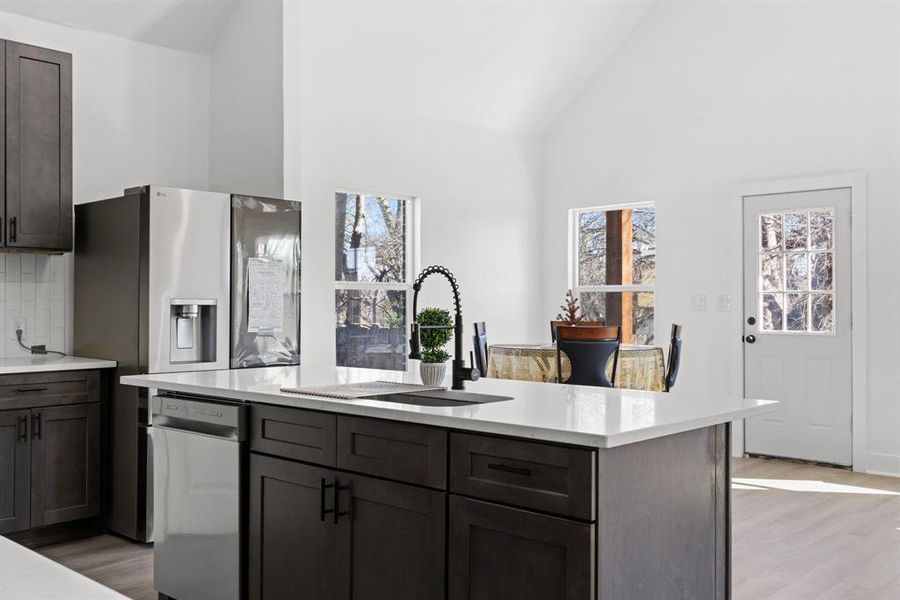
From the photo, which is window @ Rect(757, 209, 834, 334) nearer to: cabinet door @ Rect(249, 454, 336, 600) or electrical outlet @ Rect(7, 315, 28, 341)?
cabinet door @ Rect(249, 454, 336, 600)

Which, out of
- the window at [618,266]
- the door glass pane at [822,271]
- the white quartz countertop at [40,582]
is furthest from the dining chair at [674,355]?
the white quartz countertop at [40,582]

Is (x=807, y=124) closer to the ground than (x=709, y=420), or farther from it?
farther from it

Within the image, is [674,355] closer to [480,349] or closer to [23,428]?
[480,349]

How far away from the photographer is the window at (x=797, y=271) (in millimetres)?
5840

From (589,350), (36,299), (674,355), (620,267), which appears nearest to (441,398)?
(589,350)

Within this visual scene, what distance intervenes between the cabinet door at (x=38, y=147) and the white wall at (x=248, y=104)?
42.5 inches

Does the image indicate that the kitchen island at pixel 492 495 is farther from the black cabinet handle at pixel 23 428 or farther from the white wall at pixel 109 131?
the white wall at pixel 109 131

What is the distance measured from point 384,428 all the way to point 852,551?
9.01 feet

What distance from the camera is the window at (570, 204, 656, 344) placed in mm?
6789

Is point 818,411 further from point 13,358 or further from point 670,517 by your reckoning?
point 13,358

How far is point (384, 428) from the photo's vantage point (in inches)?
91.6

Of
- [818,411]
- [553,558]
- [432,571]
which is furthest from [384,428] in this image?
[818,411]

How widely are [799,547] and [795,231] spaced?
2.73 m

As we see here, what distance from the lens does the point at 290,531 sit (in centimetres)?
262
